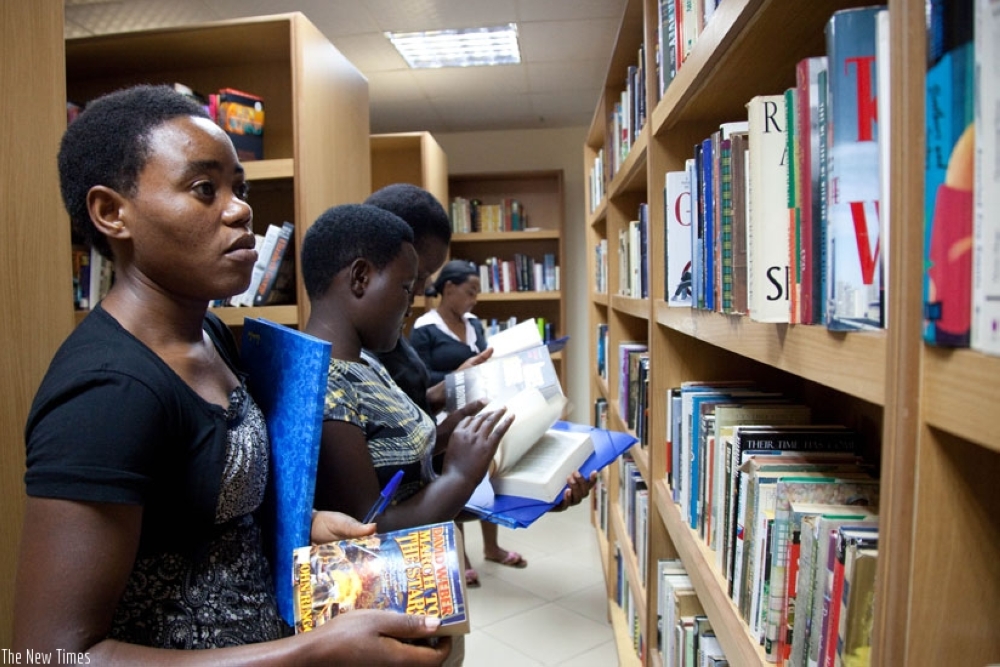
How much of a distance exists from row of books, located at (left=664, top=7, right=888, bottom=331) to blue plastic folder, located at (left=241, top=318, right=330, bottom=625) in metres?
0.56

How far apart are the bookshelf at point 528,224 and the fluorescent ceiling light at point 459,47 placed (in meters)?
1.22

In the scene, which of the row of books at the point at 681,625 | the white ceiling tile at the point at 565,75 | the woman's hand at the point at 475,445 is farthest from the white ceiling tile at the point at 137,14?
the row of books at the point at 681,625

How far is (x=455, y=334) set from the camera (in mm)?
2898

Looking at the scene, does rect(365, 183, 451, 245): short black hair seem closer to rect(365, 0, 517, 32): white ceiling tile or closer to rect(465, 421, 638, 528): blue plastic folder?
rect(465, 421, 638, 528): blue plastic folder

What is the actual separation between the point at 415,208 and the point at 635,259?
0.75 meters

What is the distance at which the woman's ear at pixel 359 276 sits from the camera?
111 cm

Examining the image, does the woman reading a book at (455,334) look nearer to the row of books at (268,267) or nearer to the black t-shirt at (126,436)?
the row of books at (268,267)

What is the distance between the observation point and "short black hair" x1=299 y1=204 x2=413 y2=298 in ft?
3.66

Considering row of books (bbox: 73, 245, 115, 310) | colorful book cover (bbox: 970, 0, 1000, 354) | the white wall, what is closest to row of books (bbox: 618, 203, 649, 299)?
colorful book cover (bbox: 970, 0, 1000, 354)

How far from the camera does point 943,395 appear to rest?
16.2 inches

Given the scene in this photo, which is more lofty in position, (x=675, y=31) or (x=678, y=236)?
(x=675, y=31)

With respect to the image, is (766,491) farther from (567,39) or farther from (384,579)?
(567,39)

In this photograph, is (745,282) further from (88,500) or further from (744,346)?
(88,500)

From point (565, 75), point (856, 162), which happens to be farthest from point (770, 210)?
point (565, 75)
